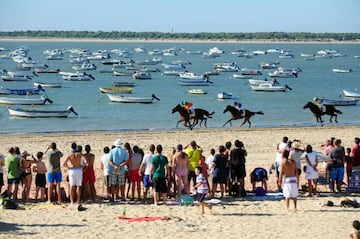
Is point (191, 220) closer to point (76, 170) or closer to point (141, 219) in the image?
point (141, 219)

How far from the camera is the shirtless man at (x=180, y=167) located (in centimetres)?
1573

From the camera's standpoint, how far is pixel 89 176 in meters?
16.2

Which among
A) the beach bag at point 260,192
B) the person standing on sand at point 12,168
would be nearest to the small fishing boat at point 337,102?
the beach bag at point 260,192

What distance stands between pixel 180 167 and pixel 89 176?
6.74 feet

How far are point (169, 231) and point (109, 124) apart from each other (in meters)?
28.2

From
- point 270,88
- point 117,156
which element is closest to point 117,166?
point 117,156

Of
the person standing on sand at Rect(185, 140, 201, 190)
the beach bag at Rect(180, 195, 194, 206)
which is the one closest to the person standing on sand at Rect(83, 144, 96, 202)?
the beach bag at Rect(180, 195, 194, 206)

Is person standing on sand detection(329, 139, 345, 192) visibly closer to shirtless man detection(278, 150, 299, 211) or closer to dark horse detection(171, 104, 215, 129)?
shirtless man detection(278, 150, 299, 211)

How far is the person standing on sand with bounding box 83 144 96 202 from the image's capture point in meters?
16.1

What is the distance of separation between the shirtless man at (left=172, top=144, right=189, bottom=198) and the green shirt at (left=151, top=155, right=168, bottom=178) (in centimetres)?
27

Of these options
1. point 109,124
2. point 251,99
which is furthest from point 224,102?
point 109,124

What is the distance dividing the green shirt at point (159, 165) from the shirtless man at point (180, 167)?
10.7 inches

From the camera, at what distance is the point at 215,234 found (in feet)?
44.5

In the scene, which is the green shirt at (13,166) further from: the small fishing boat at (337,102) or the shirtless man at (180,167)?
the small fishing boat at (337,102)
